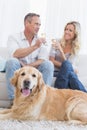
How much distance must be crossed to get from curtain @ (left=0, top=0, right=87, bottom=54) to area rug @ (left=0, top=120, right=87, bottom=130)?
237 cm

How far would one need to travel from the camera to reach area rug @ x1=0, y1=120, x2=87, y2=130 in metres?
2.24

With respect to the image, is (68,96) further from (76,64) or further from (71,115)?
(76,64)

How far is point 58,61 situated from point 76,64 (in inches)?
13.8

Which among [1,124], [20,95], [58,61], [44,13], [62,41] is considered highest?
[44,13]

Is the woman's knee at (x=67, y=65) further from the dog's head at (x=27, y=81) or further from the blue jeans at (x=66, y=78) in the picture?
the dog's head at (x=27, y=81)

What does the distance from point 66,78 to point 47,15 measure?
5.84ft

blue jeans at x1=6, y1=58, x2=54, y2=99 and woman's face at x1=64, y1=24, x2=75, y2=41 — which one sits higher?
woman's face at x1=64, y1=24, x2=75, y2=41

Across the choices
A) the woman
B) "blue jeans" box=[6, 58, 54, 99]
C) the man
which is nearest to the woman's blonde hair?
the woman

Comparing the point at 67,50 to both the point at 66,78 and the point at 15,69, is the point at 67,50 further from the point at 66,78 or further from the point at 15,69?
the point at 15,69

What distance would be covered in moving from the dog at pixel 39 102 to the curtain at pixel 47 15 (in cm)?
218

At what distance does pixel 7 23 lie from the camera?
4.62 m

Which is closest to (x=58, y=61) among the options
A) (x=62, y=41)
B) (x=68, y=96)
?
(x=62, y=41)

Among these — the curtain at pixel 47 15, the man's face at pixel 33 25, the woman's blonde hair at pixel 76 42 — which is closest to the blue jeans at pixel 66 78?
the woman's blonde hair at pixel 76 42

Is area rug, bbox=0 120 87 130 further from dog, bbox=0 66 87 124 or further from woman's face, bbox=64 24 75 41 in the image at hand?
woman's face, bbox=64 24 75 41
